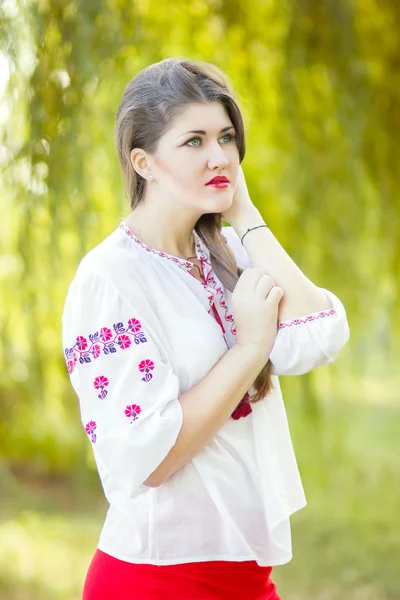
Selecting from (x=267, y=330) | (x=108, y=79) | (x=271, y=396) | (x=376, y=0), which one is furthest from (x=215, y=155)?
(x=376, y=0)

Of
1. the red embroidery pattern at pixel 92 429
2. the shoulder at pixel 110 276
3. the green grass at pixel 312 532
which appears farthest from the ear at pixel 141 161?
the green grass at pixel 312 532

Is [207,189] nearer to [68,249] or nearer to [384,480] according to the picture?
[68,249]

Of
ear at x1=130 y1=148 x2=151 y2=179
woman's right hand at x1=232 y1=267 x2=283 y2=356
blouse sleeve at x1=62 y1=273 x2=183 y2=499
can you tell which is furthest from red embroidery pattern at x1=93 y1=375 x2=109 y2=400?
ear at x1=130 y1=148 x2=151 y2=179

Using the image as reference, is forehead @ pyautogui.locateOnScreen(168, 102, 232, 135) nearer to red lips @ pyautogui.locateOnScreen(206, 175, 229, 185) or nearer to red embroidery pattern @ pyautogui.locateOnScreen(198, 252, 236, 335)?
red lips @ pyautogui.locateOnScreen(206, 175, 229, 185)

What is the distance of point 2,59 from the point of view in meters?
1.91

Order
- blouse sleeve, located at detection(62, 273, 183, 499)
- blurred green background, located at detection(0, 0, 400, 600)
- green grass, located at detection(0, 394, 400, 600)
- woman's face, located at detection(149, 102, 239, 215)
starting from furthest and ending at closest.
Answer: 1. green grass, located at detection(0, 394, 400, 600)
2. blurred green background, located at detection(0, 0, 400, 600)
3. woman's face, located at detection(149, 102, 239, 215)
4. blouse sleeve, located at detection(62, 273, 183, 499)

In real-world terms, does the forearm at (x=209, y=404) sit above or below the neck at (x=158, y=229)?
below

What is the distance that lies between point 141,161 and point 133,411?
339 millimetres

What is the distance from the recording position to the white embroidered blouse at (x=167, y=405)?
0.95 m

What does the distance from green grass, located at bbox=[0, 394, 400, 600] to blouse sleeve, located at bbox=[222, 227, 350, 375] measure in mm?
1423

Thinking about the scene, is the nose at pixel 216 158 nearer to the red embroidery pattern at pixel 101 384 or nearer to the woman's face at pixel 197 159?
the woman's face at pixel 197 159

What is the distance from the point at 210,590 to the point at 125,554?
0.38ft

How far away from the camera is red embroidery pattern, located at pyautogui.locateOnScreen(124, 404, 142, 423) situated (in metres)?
0.94

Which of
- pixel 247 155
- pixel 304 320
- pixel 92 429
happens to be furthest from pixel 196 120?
pixel 247 155
